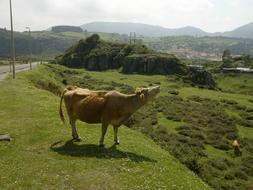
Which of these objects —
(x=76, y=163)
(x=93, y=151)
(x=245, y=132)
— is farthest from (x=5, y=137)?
(x=245, y=132)

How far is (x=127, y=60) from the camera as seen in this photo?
6235 inches

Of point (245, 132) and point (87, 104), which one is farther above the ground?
point (87, 104)

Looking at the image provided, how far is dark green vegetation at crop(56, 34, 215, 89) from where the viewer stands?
144 m

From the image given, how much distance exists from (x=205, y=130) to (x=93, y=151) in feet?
133

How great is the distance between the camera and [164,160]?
21.6 meters

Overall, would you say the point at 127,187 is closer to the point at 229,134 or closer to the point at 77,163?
the point at 77,163

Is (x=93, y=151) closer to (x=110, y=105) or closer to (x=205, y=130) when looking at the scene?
(x=110, y=105)

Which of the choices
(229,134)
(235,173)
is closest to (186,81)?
(229,134)

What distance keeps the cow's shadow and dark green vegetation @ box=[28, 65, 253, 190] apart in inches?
422

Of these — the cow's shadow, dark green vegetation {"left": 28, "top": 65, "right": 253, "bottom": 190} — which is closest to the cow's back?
the cow's shadow

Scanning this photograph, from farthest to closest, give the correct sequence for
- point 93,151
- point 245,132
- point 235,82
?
point 235,82, point 245,132, point 93,151

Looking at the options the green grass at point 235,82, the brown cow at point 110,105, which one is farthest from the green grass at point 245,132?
the green grass at point 235,82

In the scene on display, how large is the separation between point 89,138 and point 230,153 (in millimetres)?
28075

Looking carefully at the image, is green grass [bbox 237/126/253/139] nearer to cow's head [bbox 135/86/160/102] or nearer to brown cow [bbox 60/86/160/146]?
cow's head [bbox 135/86/160/102]
